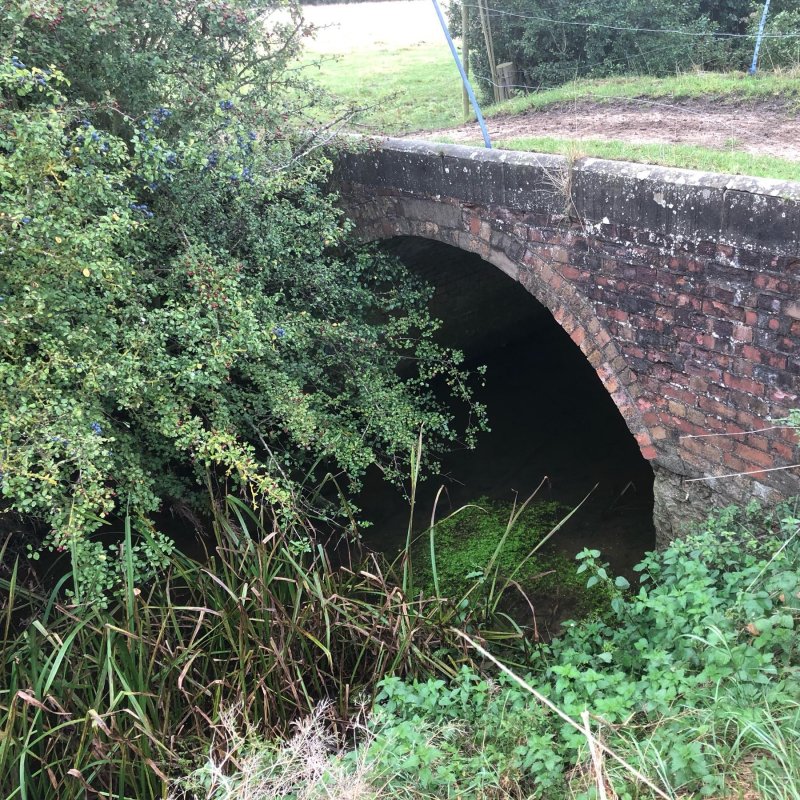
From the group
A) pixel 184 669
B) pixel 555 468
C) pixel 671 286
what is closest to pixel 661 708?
pixel 184 669

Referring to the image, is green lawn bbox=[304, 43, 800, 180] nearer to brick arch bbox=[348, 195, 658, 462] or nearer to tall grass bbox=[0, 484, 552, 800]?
brick arch bbox=[348, 195, 658, 462]

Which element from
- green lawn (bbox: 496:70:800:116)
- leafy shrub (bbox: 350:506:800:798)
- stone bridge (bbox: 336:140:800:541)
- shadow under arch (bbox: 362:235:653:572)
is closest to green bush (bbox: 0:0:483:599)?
shadow under arch (bbox: 362:235:653:572)

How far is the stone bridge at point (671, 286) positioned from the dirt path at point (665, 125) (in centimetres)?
147

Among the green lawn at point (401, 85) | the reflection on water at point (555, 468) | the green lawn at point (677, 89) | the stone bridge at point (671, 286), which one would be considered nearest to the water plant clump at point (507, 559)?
the reflection on water at point (555, 468)

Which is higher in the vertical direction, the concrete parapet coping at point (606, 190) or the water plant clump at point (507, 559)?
the concrete parapet coping at point (606, 190)

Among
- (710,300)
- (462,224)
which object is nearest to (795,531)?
(710,300)

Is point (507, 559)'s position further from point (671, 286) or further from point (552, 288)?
point (671, 286)

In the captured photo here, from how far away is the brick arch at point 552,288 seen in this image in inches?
207

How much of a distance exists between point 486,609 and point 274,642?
1.37m

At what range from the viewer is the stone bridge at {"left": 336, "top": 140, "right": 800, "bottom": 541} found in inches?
167

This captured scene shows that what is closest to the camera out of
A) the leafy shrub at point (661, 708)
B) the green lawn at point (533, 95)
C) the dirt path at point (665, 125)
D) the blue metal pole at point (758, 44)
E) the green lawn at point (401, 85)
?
the leafy shrub at point (661, 708)

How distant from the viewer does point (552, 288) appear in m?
5.45

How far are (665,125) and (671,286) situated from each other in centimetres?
284

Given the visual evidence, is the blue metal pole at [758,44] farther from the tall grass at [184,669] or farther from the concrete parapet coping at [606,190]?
the tall grass at [184,669]
